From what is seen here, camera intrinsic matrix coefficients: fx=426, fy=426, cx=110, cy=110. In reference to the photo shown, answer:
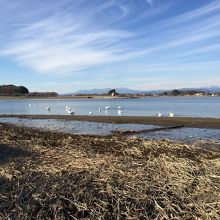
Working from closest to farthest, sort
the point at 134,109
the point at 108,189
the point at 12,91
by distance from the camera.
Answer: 1. the point at 108,189
2. the point at 134,109
3. the point at 12,91

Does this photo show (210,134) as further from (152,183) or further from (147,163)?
(152,183)

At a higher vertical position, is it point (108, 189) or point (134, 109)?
point (108, 189)

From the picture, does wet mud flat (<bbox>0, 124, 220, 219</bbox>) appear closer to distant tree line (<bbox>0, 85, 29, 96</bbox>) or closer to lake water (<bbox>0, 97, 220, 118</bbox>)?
lake water (<bbox>0, 97, 220, 118</bbox>)

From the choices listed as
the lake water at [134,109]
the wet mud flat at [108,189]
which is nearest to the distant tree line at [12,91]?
the lake water at [134,109]

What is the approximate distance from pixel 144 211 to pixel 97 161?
324cm

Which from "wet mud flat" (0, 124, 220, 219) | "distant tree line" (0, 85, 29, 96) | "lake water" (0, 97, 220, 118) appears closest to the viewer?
"wet mud flat" (0, 124, 220, 219)

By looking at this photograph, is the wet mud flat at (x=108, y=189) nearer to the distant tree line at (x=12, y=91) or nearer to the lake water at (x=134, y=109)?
the lake water at (x=134, y=109)

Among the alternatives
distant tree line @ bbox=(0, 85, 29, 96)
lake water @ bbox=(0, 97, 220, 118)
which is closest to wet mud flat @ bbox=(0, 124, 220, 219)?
lake water @ bbox=(0, 97, 220, 118)

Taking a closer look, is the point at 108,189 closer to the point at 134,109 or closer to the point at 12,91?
the point at 134,109

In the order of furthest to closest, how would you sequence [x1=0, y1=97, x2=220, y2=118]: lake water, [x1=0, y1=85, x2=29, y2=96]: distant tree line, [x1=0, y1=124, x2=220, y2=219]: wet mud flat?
[x1=0, y1=85, x2=29, y2=96]: distant tree line < [x1=0, y1=97, x2=220, y2=118]: lake water < [x1=0, y1=124, x2=220, y2=219]: wet mud flat

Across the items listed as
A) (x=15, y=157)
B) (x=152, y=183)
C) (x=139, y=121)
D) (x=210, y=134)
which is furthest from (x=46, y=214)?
(x=139, y=121)

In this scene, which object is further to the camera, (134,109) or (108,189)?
(134,109)

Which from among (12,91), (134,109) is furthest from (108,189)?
(12,91)

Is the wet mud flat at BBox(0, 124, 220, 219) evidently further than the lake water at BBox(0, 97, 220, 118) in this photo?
No
